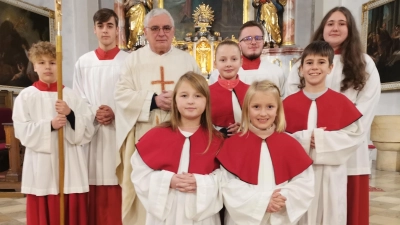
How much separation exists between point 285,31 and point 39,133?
337 inches

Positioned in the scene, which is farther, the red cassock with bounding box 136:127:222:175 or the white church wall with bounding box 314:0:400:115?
the white church wall with bounding box 314:0:400:115

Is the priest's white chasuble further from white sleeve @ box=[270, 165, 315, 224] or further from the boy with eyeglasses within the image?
white sleeve @ box=[270, 165, 315, 224]

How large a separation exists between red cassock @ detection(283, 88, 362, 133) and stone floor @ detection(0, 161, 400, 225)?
2318 mm

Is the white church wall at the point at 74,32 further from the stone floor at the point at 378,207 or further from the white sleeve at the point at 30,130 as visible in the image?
the white sleeve at the point at 30,130

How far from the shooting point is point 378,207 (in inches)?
188

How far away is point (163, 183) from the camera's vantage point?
214 centimetres

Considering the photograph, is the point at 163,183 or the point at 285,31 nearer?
the point at 163,183

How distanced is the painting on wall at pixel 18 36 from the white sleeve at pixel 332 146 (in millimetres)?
7999

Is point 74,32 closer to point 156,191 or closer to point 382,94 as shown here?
point 382,94

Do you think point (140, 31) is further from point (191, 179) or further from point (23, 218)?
point (191, 179)

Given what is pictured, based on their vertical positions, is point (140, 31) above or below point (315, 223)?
above

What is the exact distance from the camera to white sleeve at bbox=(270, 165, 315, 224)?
206 centimetres

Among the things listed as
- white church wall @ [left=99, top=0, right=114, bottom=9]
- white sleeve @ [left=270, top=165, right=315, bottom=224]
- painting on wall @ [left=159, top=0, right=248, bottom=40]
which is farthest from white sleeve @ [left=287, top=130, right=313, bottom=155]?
white church wall @ [left=99, top=0, right=114, bottom=9]

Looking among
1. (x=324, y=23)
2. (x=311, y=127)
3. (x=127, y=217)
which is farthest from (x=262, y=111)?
(x=127, y=217)
